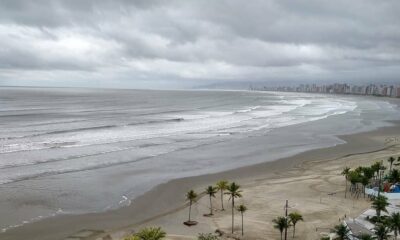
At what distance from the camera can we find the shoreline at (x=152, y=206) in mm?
31672

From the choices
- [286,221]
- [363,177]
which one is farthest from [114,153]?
[286,221]

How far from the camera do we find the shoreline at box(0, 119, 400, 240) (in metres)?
31.7

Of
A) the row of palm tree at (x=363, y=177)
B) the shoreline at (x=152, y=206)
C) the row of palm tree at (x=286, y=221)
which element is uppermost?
the row of palm tree at (x=363, y=177)

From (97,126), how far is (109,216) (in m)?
54.7

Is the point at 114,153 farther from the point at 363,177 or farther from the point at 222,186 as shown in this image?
the point at 363,177

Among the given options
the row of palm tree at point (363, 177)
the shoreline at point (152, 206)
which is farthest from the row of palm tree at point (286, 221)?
the row of palm tree at point (363, 177)

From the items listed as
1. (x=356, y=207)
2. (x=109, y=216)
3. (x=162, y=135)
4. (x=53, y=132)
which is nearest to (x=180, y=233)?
(x=109, y=216)

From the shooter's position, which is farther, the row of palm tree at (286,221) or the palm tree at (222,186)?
the palm tree at (222,186)

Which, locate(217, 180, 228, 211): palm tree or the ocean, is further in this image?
the ocean

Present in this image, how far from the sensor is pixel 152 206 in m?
37.9

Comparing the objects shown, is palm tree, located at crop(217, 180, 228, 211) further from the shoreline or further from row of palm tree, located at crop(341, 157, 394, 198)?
row of palm tree, located at crop(341, 157, 394, 198)

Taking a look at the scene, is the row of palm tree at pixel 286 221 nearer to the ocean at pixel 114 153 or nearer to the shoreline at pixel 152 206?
the shoreline at pixel 152 206

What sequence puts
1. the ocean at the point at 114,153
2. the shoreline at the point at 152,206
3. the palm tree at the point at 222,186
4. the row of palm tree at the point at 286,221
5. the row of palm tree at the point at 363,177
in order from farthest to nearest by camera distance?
1. the row of palm tree at the point at 363,177
2. the ocean at the point at 114,153
3. the palm tree at the point at 222,186
4. the shoreline at the point at 152,206
5. the row of palm tree at the point at 286,221

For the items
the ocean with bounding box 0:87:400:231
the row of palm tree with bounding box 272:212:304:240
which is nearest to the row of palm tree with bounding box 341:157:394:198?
the row of palm tree with bounding box 272:212:304:240
